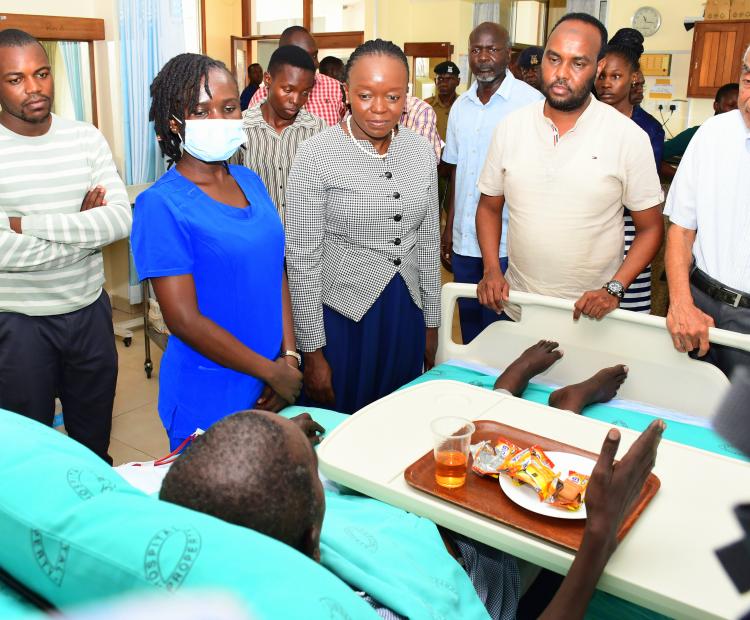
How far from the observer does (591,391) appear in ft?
7.37

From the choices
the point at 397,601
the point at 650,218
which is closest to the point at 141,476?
the point at 397,601

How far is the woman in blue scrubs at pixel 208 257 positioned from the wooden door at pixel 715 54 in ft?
19.7

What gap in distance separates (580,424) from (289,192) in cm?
116

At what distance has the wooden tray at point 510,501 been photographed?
142 cm

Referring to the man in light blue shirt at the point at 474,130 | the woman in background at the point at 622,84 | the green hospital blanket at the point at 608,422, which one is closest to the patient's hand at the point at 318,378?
the green hospital blanket at the point at 608,422

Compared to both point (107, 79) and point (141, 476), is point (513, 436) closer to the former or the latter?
point (141, 476)

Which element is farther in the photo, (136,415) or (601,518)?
(136,415)

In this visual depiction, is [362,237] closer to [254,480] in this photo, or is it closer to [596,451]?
[596,451]

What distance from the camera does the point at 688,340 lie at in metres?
2.17

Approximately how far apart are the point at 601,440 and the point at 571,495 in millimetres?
395

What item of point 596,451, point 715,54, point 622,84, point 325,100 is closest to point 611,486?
point 596,451

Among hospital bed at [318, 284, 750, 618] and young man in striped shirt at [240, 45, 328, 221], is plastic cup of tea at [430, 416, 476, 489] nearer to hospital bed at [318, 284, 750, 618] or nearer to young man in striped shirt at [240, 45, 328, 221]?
hospital bed at [318, 284, 750, 618]

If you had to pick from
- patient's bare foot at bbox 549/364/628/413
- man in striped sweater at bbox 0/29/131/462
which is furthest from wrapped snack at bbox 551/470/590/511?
man in striped sweater at bbox 0/29/131/462

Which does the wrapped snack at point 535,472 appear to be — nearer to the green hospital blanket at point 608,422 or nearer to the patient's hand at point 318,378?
the green hospital blanket at point 608,422
